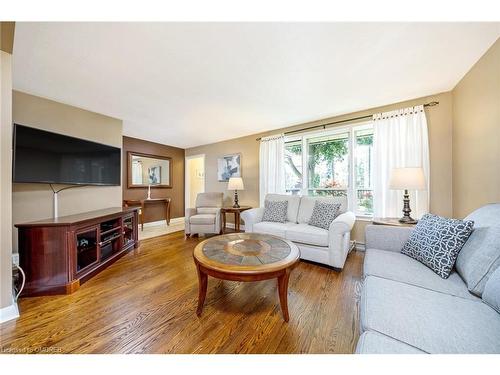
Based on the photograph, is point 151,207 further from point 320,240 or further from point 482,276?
point 482,276

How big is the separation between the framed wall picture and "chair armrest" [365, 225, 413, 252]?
123 inches

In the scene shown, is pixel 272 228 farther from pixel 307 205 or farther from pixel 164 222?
pixel 164 222

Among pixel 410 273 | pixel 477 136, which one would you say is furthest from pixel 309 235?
pixel 477 136

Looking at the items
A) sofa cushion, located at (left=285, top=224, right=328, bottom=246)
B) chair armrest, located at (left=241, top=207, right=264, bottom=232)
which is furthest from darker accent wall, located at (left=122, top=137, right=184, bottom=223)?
sofa cushion, located at (left=285, top=224, right=328, bottom=246)

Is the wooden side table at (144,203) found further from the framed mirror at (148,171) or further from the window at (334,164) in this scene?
the window at (334,164)

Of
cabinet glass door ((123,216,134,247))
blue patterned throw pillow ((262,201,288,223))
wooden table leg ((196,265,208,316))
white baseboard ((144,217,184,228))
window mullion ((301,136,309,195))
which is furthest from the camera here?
white baseboard ((144,217,184,228))

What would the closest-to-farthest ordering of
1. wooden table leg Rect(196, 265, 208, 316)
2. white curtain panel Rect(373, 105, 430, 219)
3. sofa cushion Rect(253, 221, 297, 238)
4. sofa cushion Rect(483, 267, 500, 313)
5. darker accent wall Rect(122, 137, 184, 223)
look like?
sofa cushion Rect(483, 267, 500, 313) < wooden table leg Rect(196, 265, 208, 316) < white curtain panel Rect(373, 105, 430, 219) < sofa cushion Rect(253, 221, 297, 238) < darker accent wall Rect(122, 137, 184, 223)

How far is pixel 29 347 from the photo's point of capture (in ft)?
3.68

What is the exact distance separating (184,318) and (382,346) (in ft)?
4.20

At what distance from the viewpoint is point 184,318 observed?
4.55ft

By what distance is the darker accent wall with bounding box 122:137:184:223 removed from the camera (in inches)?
171

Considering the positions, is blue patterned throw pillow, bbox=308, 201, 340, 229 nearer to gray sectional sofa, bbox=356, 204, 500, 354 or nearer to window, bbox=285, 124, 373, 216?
window, bbox=285, 124, 373, 216

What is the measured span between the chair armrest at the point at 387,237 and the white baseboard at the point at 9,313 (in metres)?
2.97

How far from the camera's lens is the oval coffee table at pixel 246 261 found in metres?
1.29
